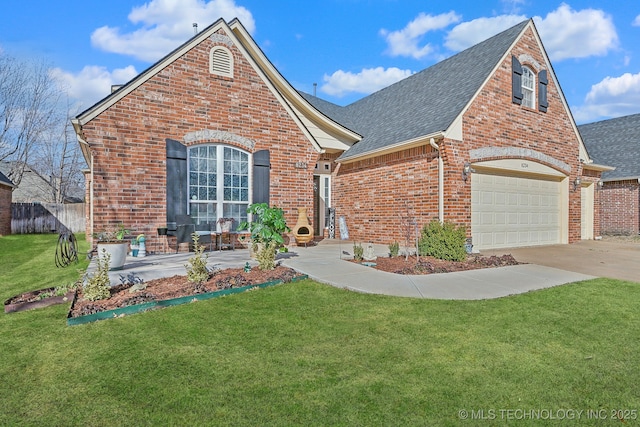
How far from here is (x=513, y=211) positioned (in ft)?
38.9

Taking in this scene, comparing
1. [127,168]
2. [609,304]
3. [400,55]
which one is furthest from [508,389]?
[400,55]

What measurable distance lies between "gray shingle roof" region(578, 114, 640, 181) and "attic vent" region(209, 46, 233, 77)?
58.5ft

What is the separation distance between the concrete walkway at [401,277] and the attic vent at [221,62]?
527 centimetres

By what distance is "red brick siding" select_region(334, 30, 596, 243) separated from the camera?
10.2m

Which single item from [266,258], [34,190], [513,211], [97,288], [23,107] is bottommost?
[97,288]

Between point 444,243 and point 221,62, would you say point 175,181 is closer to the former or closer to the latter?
point 221,62

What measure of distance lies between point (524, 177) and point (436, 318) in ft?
32.5

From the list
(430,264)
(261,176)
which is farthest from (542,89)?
(261,176)

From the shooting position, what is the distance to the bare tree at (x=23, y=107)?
2488cm

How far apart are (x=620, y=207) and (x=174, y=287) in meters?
20.3

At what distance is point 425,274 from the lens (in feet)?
22.1

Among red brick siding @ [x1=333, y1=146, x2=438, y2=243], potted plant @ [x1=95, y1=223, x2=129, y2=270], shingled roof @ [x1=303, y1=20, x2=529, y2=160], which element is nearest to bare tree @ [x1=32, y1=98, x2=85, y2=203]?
shingled roof @ [x1=303, y1=20, x2=529, y2=160]

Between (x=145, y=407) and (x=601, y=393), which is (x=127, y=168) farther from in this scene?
(x=601, y=393)

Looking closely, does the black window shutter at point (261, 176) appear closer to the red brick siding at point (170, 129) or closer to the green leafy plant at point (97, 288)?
the red brick siding at point (170, 129)
